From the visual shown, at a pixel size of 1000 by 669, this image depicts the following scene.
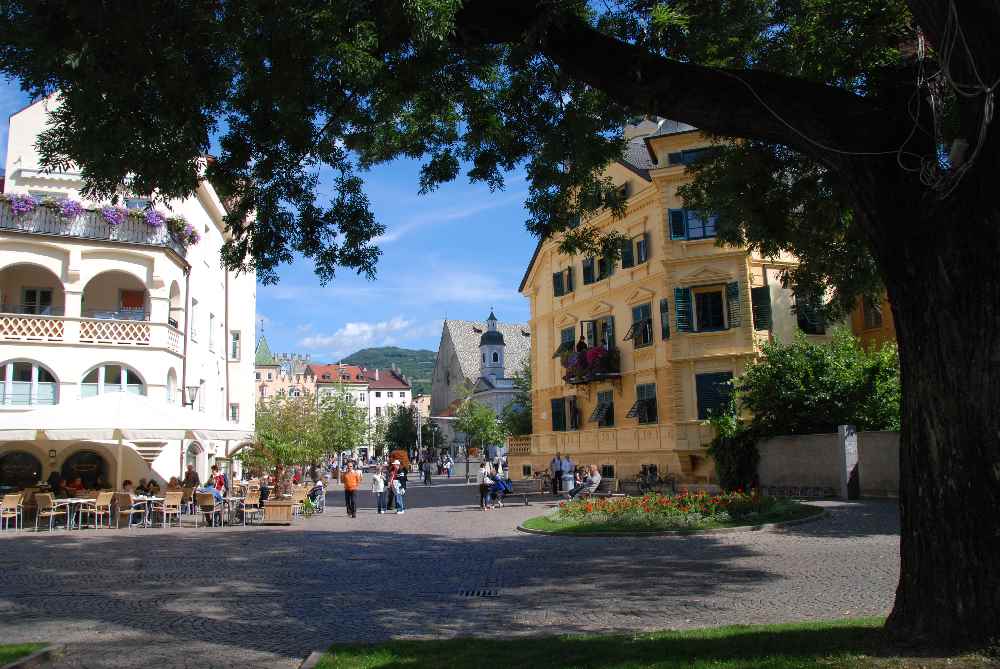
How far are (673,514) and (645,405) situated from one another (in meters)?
14.6

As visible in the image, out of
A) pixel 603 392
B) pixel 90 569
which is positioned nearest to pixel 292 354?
pixel 603 392

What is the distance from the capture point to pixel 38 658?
7.18m

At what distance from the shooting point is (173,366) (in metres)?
30.2

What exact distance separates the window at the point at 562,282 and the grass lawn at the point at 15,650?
33.5 m

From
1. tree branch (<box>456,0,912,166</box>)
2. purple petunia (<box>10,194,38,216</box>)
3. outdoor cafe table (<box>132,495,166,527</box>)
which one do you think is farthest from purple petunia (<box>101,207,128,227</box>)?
tree branch (<box>456,0,912,166</box>)

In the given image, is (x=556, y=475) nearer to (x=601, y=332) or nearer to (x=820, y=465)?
(x=601, y=332)

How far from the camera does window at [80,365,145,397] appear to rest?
1107 inches

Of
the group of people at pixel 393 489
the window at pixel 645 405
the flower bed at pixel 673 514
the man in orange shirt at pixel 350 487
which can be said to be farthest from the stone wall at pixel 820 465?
the man in orange shirt at pixel 350 487

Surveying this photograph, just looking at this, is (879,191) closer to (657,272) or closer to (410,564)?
(410,564)

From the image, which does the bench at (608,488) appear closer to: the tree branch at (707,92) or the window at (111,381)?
the window at (111,381)

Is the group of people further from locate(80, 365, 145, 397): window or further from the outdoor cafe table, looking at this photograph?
locate(80, 365, 145, 397): window

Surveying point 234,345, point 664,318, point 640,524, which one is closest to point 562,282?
point 664,318

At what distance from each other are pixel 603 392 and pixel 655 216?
838 centimetres

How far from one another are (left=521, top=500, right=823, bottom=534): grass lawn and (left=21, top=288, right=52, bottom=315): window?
2036 cm
